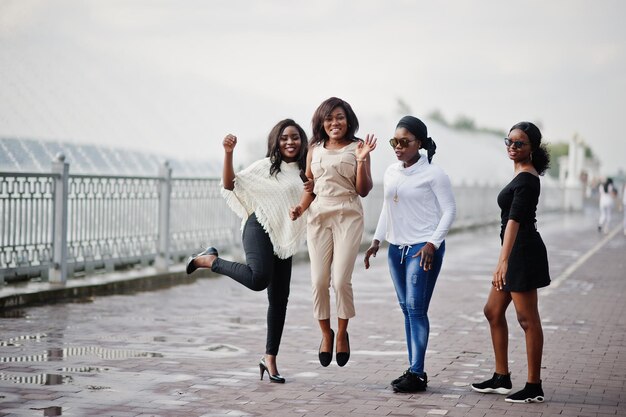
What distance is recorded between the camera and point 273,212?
7715 mm

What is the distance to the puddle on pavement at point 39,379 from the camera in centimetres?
740

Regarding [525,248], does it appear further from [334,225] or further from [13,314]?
[13,314]

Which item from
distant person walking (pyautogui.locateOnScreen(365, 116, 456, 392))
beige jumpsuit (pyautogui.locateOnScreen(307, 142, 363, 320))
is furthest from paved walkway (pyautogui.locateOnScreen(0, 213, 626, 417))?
beige jumpsuit (pyautogui.locateOnScreen(307, 142, 363, 320))

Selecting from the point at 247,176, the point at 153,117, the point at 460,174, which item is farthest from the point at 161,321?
the point at 460,174

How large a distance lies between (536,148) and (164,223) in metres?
10.0

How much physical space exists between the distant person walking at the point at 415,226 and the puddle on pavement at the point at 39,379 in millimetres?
2280

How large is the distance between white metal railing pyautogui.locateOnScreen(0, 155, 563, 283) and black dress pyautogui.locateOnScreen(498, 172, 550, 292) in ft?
23.6

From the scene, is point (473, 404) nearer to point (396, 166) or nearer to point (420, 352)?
point (420, 352)

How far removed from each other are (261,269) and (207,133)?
137 feet

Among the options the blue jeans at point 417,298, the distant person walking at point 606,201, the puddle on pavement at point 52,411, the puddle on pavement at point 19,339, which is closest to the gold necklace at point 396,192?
the blue jeans at point 417,298

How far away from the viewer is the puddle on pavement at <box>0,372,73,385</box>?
7.40 meters

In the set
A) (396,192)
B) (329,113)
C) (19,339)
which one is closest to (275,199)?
(329,113)

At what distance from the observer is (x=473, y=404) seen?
23.0 feet

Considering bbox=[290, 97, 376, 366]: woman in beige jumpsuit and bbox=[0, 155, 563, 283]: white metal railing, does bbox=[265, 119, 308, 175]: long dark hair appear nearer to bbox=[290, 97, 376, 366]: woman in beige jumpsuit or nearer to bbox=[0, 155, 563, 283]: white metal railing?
bbox=[290, 97, 376, 366]: woman in beige jumpsuit
